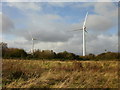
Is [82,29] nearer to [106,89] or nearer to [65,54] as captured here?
[65,54]

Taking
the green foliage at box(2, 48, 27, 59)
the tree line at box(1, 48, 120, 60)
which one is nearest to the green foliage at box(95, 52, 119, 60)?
the tree line at box(1, 48, 120, 60)

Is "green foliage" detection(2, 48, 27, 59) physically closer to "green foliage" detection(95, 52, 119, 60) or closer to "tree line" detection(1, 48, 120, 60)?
"tree line" detection(1, 48, 120, 60)

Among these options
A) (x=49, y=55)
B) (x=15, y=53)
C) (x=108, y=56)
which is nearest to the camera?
(x=15, y=53)

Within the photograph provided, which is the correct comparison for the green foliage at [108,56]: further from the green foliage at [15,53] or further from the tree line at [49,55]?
the green foliage at [15,53]

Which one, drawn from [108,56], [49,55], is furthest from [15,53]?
[108,56]

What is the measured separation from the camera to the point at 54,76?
11.1m

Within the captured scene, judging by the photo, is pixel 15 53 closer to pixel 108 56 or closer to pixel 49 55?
pixel 49 55

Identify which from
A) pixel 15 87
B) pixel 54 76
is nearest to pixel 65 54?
pixel 54 76

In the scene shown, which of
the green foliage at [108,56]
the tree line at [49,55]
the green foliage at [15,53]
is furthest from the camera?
the green foliage at [108,56]

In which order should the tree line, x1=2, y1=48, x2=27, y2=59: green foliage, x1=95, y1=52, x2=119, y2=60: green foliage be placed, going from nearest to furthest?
x1=2, y1=48, x2=27, y2=59: green foliage, the tree line, x1=95, y1=52, x2=119, y2=60: green foliage

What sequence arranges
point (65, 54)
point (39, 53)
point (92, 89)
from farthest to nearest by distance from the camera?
point (65, 54) < point (39, 53) < point (92, 89)

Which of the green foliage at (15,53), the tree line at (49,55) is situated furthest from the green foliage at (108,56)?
the green foliage at (15,53)

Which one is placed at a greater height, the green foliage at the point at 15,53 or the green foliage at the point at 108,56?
the green foliage at the point at 15,53

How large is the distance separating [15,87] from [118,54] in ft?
106
